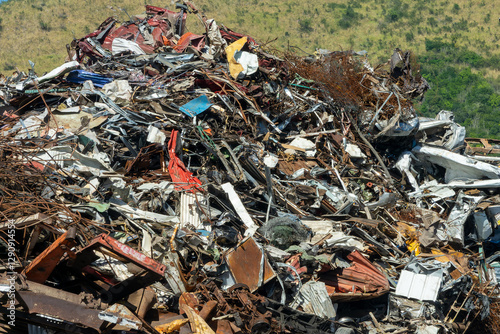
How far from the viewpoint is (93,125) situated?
25.7 ft

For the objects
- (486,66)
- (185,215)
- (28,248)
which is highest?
(28,248)

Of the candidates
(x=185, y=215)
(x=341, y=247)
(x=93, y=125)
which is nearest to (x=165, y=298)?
(x=185, y=215)

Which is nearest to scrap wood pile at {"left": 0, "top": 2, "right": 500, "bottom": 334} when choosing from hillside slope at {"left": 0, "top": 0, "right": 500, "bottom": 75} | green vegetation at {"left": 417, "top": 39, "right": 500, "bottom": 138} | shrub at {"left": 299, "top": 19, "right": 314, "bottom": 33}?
hillside slope at {"left": 0, "top": 0, "right": 500, "bottom": 75}

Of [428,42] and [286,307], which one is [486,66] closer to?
[428,42]

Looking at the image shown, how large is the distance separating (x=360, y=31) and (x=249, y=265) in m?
37.2

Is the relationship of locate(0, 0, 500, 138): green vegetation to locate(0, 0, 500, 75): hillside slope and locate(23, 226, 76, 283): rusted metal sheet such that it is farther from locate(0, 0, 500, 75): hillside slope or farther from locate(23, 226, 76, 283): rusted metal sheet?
locate(23, 226, 76, 283): rusted metal sheet

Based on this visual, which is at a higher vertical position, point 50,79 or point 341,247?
point 50,79

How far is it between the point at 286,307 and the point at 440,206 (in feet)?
15.9

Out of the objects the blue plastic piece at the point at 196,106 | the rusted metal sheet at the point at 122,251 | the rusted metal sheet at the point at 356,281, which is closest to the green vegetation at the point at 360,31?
the blue plastic piece at the point at 196,106

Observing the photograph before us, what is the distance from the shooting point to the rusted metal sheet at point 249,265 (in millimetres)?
5996

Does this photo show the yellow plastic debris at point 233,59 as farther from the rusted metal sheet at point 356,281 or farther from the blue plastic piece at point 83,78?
the rusted metal sheet at point 356,281

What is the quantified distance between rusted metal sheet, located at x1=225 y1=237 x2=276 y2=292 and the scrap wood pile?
19 mm

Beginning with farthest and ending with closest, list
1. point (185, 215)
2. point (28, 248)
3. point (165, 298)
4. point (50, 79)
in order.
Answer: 1. point (50, 79)
2. point (185, 215)
3. point (165, 298)
4. point (28, 248)

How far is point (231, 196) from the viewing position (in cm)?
722
